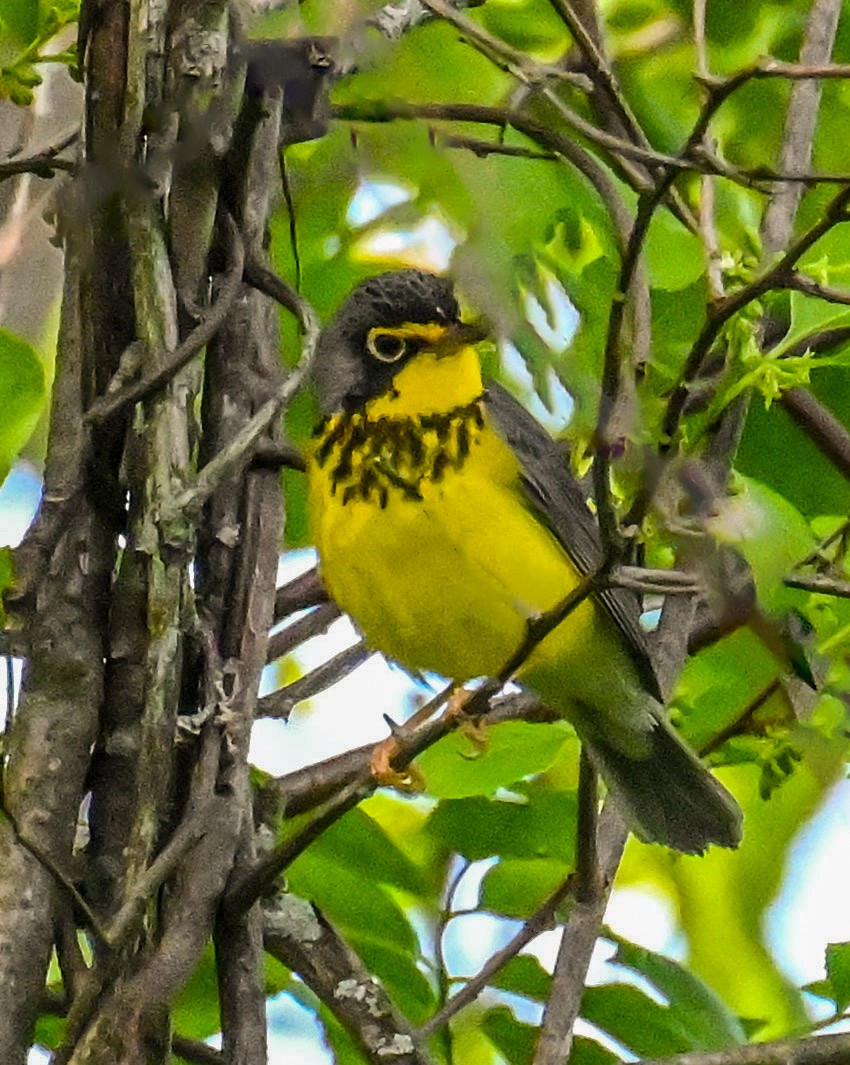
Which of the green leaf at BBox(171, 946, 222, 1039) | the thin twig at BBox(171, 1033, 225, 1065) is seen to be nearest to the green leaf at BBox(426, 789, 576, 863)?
the green leaf at BBox(171, 946, 222, 1039)

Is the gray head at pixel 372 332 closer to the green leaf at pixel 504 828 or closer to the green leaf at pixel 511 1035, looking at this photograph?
the green leaf at pixel 504 828

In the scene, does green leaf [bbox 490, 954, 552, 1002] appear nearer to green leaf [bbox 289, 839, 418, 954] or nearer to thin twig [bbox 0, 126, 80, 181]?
green leaf [bbox 289, 839, 418, 954]

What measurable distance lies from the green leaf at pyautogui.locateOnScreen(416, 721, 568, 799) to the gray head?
57 cm

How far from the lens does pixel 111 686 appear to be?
1.79 meters

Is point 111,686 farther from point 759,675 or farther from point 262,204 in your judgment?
point 759,675

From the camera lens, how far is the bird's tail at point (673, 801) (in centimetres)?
256

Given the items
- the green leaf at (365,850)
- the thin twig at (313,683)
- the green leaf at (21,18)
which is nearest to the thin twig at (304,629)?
the thin twig at (313,683)

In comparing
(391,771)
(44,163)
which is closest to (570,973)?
(391,771)

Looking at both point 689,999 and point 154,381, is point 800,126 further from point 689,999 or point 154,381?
point 689,999

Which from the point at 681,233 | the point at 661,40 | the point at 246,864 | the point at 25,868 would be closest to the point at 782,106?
the point at 661,40

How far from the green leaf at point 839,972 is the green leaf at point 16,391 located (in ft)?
3.97

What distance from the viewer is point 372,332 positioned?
2.52 m

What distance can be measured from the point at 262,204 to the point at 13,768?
0.78m

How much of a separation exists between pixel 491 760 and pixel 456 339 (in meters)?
0.66
